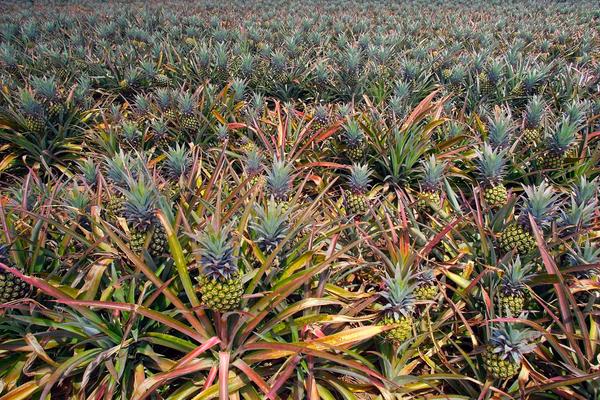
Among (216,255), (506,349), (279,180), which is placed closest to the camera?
(216,255)

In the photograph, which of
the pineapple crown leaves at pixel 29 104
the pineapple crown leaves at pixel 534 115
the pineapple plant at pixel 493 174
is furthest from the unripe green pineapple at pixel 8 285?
the pineapple crown leaves at pixel 534 115

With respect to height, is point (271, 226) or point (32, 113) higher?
point (271, 226)

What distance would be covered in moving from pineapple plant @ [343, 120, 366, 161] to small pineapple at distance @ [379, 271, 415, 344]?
152 centimetres

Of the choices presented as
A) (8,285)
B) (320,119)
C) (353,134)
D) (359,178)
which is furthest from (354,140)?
(8,285)

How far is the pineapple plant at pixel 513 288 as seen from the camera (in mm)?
1874

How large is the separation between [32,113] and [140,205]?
8.23 feet

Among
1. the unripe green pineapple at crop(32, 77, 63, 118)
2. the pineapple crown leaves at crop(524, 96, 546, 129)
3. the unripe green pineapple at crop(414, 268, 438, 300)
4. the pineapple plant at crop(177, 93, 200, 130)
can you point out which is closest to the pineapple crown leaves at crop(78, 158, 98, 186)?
the pineapple plant at crop(177, 93, 200, 130)

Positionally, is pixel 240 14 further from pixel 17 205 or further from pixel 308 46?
pixel 17 205

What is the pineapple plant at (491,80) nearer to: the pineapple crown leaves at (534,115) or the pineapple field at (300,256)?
the pineapple field at (300,256)

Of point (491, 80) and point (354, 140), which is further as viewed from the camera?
point (491, 80)

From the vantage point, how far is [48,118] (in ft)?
12.1

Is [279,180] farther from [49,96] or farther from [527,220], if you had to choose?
[49,96]

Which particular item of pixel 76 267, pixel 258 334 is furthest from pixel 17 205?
pixel 258 334

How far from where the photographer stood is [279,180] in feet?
7.78
